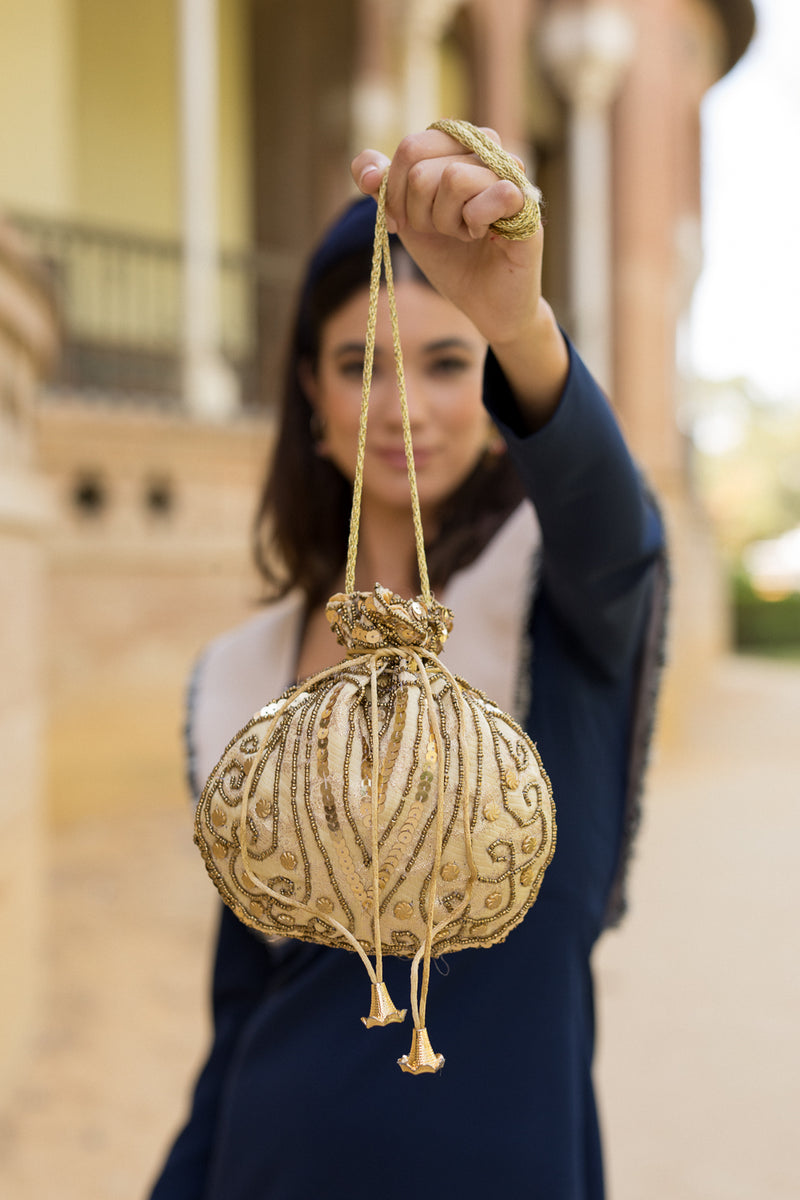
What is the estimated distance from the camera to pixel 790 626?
2536cm

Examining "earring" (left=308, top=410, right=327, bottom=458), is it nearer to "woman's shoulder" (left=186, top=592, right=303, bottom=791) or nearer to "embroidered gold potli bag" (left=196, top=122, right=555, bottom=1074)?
"woman's shoulder" (left=186, top=592, right=303, bottom=791)

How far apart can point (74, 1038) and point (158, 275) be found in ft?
24.0

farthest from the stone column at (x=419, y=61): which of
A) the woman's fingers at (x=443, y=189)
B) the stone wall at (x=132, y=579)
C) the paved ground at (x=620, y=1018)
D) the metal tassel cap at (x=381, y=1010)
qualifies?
the metal tassel cap at (x=381, y=1010)

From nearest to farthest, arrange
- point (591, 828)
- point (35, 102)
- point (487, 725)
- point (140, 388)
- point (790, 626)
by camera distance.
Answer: point (487, 725)
point (591, 828)
point (35, 102)
point (140, 388)
point (790, 626)

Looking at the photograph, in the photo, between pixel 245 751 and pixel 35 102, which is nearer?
pixel 245 751

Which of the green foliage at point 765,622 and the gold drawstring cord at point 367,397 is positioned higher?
the gold drawstring cord at point 367,397

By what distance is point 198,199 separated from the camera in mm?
7582

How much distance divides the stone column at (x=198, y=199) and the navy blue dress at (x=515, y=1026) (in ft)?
20.7

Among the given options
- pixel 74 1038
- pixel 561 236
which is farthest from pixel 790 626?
pixel 74 1038

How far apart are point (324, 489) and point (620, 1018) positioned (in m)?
3.70

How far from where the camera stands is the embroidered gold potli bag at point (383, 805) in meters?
0.86

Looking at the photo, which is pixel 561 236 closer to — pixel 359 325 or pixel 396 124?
pixel 396 124

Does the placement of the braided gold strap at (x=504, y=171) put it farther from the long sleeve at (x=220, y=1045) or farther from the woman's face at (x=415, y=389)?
the long sleeve at (x=220, y=1045)

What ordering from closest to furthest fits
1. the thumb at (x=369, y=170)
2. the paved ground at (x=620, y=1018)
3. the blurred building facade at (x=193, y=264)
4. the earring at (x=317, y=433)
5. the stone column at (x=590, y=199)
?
the thumb at (x=369, y=170) < the earring at (x=317, y=433) < the paved ground at (x=620, y=1018) < the blurred building facade at (x=193, y=264) < the stone column at (x=590, y=199)
